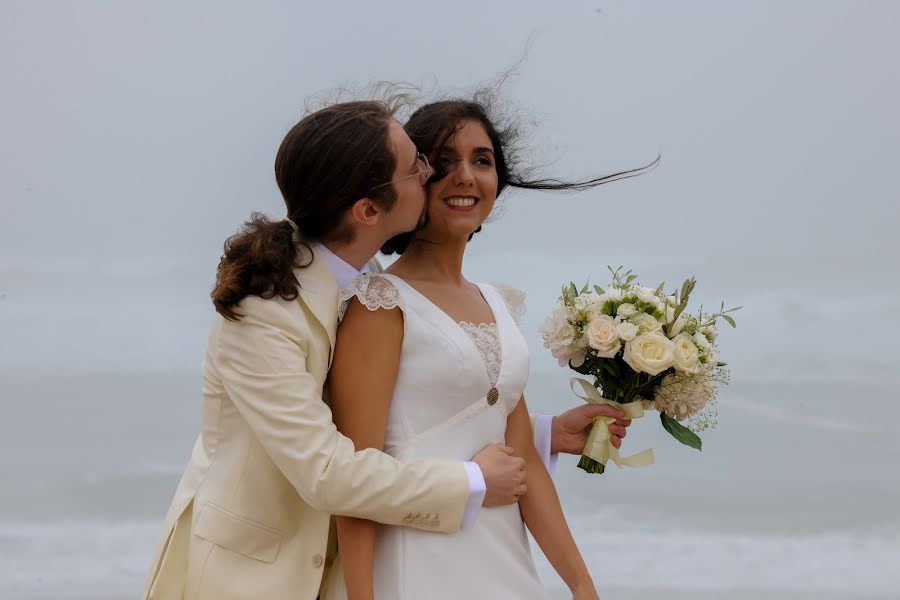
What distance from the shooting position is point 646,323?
12.3ft

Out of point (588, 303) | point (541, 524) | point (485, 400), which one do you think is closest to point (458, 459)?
point (485, 400)

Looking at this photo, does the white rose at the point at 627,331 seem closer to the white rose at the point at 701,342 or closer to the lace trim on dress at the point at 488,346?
the white rose at the point at 701,342

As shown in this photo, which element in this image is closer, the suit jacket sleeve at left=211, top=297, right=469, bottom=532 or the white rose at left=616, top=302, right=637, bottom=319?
the suit jacket sleeve at left=211, top=297, right=469, bottom=532

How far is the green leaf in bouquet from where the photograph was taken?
3889 mm

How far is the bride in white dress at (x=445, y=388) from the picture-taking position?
10.9 ft

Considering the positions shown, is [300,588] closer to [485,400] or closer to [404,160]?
[485,400]

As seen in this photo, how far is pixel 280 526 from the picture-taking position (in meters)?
3.40

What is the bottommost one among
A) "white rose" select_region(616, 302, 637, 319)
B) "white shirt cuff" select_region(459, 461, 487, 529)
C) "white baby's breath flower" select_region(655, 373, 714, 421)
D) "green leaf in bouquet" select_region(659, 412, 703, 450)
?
"white shirt cuff" select_region(459, 461, 487, 529)

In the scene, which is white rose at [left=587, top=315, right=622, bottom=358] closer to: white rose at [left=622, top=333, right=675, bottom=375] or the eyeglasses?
white rose at [left=622, top=333, right=675, bottom=375]

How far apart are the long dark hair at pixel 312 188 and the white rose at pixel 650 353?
34.9 inches

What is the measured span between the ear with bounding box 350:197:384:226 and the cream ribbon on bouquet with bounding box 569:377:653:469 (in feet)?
2.99

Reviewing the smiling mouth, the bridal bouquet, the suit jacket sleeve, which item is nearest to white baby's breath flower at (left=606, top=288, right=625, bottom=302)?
the bridal bouquet

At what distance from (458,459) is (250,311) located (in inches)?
29.6

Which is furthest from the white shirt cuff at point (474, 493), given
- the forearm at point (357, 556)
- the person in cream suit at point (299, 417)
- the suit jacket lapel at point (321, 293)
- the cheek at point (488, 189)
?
the cheek at point (488, 189)
